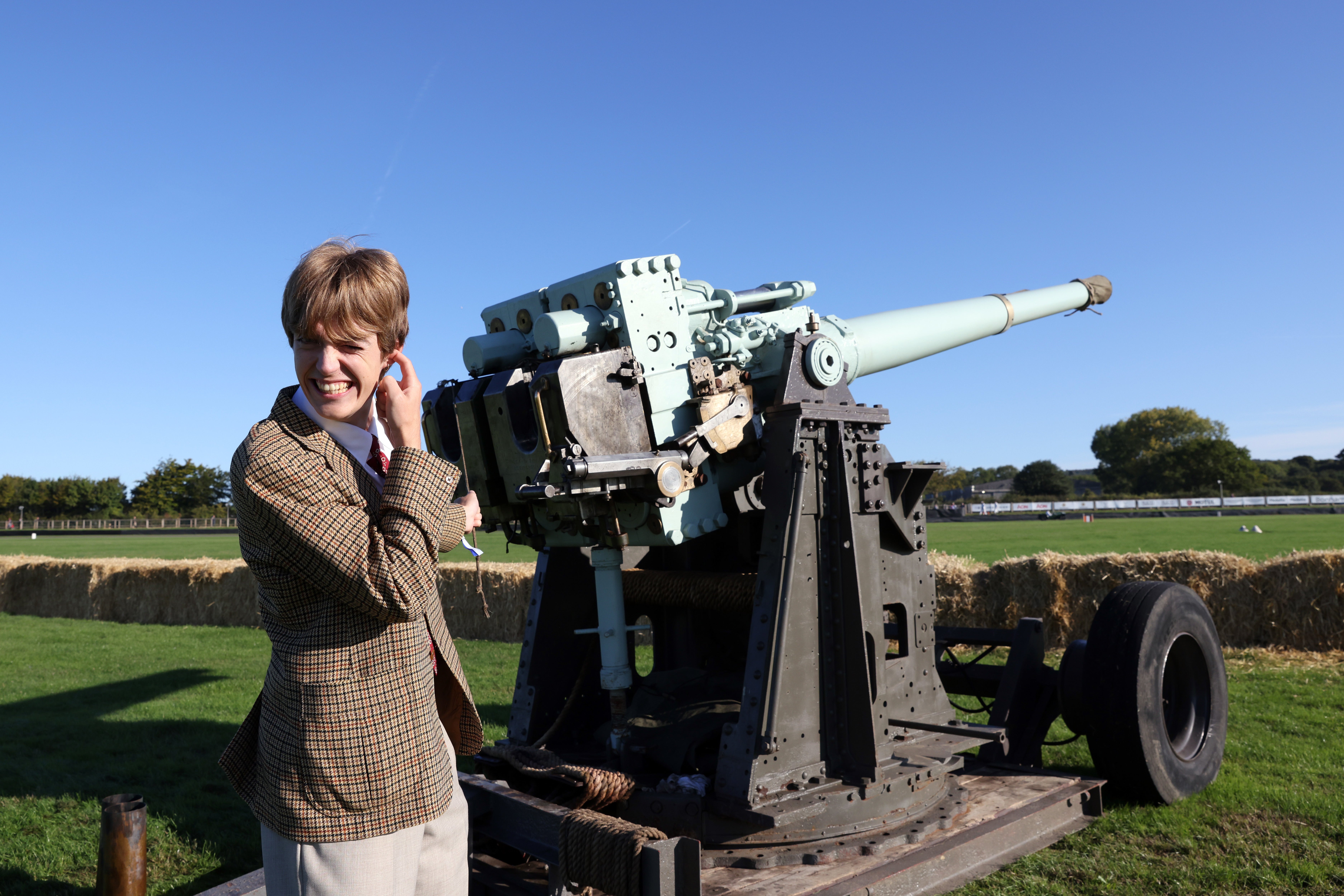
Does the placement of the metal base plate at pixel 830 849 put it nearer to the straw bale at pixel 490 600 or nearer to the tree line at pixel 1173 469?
the straw bale at pixel 490 600

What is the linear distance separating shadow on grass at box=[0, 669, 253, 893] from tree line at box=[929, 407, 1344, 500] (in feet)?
321

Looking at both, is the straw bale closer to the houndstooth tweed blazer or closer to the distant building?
the houndstooth tweed blazer

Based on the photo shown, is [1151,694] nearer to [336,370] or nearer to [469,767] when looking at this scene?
[469,767]

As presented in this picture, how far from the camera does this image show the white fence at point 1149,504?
77.9 m

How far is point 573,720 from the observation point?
624cm

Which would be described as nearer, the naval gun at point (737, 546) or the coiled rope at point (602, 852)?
the coiled rope at point (602, 852)

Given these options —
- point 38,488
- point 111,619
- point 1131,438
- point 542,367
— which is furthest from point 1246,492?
point 38,488

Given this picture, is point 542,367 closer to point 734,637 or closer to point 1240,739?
point 734,637

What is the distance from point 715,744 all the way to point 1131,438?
118607 mm

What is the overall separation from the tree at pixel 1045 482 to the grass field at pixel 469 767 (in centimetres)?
9628

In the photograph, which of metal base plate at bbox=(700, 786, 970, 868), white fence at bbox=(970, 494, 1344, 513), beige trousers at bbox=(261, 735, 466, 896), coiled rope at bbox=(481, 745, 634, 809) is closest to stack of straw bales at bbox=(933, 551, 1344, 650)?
metal base plate at bbox=(700, 786, 970, 868)

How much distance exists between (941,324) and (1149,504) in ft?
268

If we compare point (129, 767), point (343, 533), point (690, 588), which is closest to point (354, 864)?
point (343, 533)

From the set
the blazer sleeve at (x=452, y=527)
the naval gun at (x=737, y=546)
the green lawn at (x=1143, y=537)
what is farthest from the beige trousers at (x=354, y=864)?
the green lawn at (x=1143, y=537)
